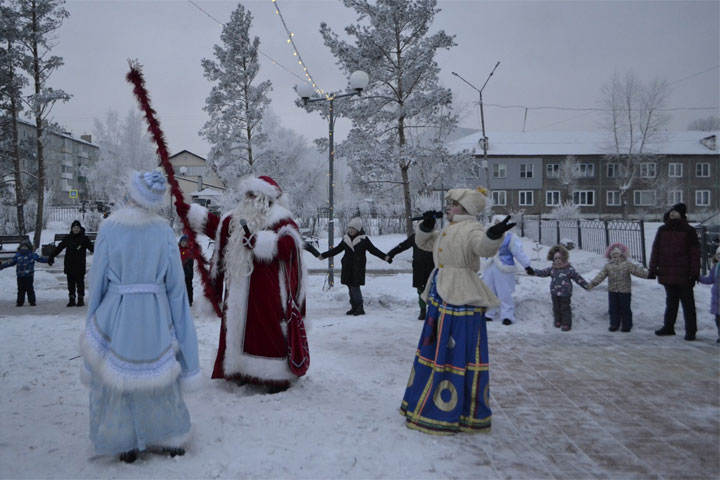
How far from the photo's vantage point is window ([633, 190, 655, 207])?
50.1 metres

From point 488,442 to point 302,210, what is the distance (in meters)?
28.7

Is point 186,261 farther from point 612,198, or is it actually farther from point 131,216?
point 612,198

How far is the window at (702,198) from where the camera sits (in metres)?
50.7

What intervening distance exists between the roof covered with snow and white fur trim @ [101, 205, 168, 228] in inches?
1839

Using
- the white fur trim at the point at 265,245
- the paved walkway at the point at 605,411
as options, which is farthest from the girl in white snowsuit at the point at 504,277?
the white fur trim at the point at 265,245

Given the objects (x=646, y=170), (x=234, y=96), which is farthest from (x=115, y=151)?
(x=646, y=170)

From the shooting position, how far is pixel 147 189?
3.60 meters

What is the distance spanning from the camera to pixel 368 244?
386 inches

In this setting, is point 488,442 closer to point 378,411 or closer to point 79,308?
point 378,411

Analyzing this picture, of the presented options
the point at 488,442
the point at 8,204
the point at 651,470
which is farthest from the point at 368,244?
the point at 8,204

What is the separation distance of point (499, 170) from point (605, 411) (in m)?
48.1

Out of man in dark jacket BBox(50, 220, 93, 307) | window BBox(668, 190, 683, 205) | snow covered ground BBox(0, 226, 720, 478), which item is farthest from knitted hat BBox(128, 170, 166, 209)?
window BBox(668, 190, 683, 205)

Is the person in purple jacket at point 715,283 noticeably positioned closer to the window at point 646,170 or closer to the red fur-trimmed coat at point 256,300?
the red fur-trimmed coat at point 256,300

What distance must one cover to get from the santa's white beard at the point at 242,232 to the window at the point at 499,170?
158ft
